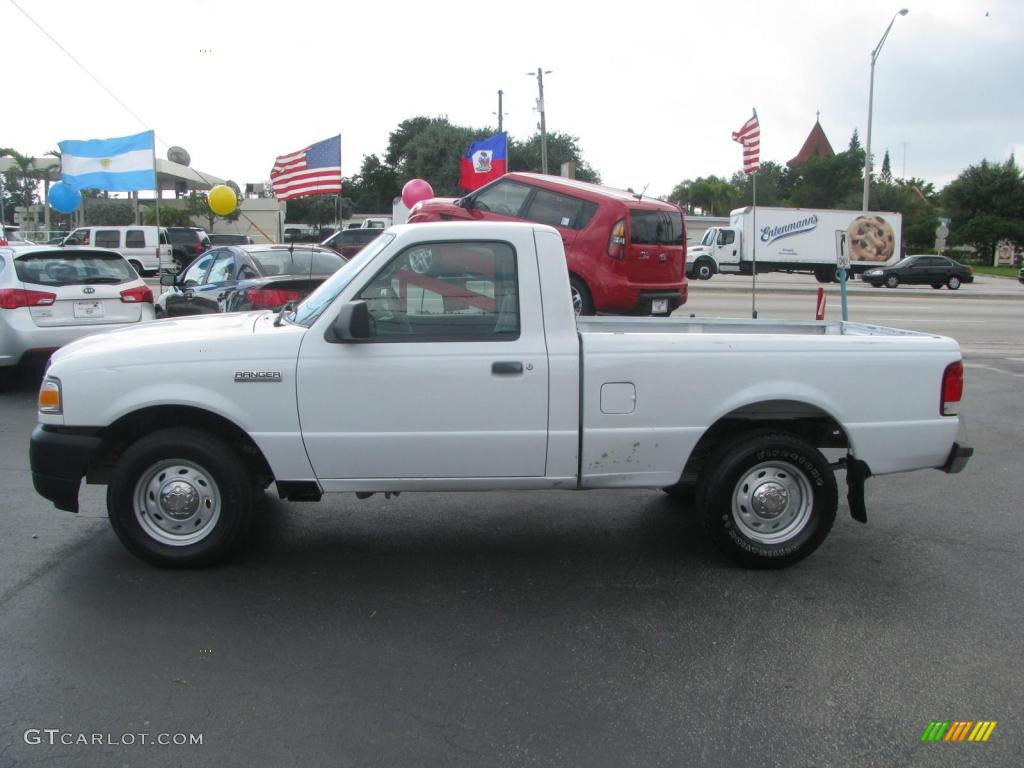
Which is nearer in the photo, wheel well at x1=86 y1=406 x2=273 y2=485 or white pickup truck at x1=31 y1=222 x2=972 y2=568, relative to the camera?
white pickup truck at x1=31 y1=222 x2=972 y2=568

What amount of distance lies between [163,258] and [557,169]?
3535 centimetres

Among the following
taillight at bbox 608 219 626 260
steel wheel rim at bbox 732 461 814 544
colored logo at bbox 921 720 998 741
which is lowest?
colored logo at bbox 921 720 998 741

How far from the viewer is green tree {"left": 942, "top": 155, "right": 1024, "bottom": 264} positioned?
5950 centimetres

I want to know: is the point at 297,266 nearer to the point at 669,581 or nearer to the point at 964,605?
the point at 669,581

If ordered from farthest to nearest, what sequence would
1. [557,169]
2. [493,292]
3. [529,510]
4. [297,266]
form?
[557,169], [297,266], [529,510], [493,292]

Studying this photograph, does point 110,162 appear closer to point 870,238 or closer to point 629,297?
point 629,297

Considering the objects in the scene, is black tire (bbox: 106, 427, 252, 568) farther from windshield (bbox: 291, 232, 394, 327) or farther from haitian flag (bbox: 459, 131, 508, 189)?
haitian flag (bbox: 459, 131, 508, 189)

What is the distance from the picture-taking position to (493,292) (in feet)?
15.1

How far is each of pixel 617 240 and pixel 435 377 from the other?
7.62 metres

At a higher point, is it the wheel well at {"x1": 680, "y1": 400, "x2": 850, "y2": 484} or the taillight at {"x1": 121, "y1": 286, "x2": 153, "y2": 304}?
the taillight at {"x1": 121, "y1": 286, "x2": 153, "y2": 304}

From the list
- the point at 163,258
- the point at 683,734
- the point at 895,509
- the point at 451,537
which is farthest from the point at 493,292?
the point at 163,258

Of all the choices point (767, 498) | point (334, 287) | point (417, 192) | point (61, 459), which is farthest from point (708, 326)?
point (417, 192)

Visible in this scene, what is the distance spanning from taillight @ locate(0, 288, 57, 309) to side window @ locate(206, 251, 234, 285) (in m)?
2.23

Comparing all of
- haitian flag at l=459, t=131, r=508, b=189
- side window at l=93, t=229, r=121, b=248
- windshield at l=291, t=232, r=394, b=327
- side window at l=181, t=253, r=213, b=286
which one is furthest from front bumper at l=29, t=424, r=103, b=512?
side window at l=93, t=229, r=121, b=248
